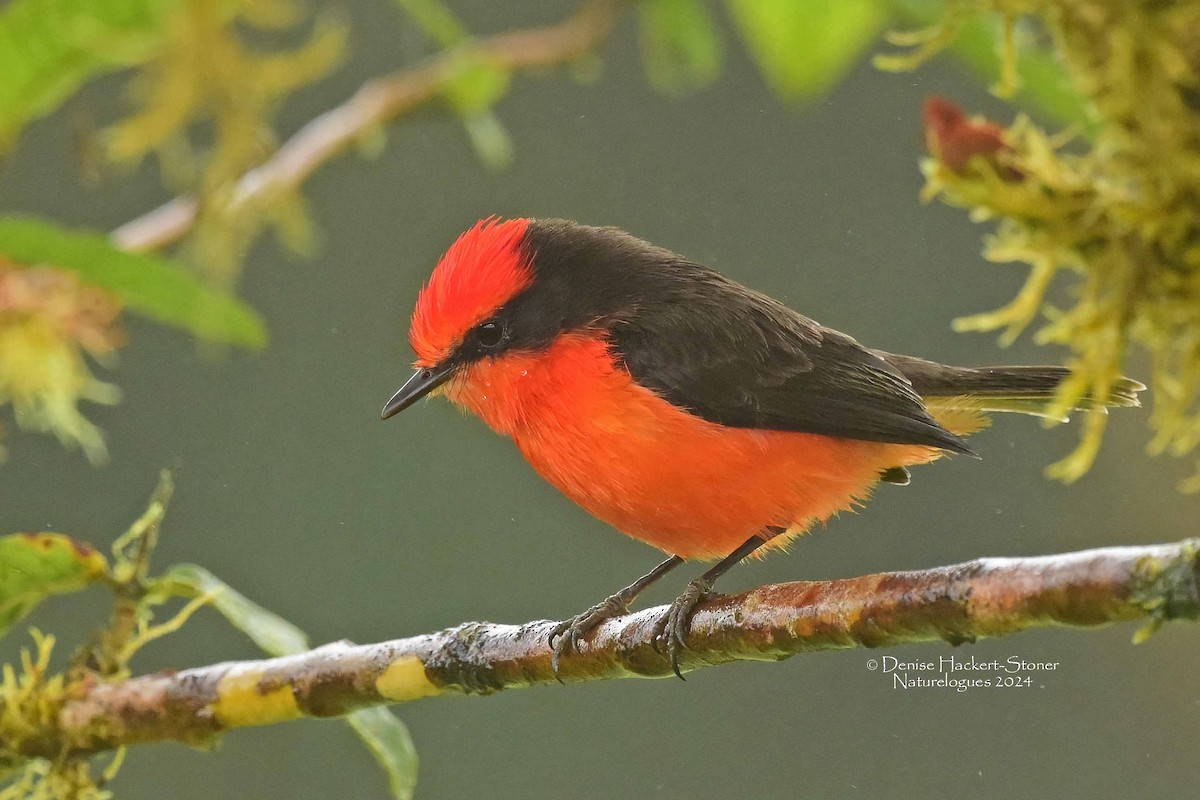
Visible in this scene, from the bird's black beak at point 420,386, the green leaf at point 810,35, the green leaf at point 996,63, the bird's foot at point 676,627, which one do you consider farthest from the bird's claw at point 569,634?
the green leaf at point 996,63

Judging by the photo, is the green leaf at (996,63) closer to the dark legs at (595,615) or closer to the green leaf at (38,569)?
the dark legs at (595,615)

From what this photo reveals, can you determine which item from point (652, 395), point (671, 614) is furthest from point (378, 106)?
point (671, 614)

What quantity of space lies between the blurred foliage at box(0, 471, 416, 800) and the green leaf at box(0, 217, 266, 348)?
11.9 inches

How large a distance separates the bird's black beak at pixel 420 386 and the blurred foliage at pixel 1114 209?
1.32 meters

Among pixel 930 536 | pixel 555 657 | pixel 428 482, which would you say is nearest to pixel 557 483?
pixel 555 657

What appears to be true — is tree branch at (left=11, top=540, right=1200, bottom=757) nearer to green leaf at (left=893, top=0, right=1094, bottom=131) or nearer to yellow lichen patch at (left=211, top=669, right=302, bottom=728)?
yellow lichen patch at (left=211, top=669, right=302, bottom=728)

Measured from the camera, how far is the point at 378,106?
3.35 m

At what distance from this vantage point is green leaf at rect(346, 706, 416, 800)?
2.38 m

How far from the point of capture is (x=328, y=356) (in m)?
6.17

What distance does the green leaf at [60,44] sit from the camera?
251 cm

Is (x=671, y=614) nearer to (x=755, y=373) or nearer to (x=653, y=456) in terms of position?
(x=653, y=456)

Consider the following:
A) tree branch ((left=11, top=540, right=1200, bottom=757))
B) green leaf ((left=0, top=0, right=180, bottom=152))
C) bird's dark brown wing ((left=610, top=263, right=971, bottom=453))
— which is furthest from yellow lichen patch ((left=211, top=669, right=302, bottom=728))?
green leaf ((left=0, top=0, right=180, bottom=152))

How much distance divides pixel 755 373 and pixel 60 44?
1.41 meters

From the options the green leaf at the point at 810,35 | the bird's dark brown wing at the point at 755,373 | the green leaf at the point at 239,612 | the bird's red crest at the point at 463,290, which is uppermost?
the green leaf at the point at 810,35
